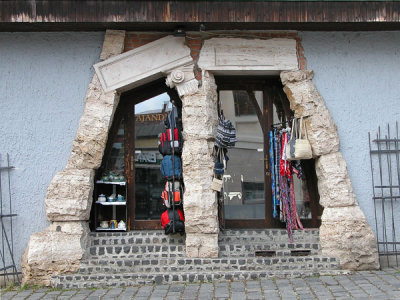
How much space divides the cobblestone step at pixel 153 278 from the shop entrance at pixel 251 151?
1.13 meters

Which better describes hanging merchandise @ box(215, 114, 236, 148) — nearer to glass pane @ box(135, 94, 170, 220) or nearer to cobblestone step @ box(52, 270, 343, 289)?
glass pane @ box(135, 94, 170, 220)

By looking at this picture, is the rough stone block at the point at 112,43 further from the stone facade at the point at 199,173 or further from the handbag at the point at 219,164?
the handbag at the point at 219,164

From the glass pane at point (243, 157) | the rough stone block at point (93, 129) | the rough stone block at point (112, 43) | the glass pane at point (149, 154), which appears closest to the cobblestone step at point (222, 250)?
the glass pane at point (149, 154)

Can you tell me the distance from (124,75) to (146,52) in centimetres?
41

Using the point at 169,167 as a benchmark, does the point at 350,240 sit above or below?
below

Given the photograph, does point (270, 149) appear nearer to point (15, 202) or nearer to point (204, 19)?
point (204, 19)

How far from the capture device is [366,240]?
589 cm

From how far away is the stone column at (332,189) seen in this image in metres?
5.88

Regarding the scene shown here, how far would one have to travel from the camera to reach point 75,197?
19.5 ft

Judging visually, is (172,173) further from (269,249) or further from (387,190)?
(387,190)

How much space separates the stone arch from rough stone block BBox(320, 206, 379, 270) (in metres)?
0.01

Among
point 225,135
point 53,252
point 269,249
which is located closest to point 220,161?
point 225,135

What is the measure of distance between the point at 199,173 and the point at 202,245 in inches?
35.6

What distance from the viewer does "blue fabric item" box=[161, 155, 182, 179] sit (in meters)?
6.26
